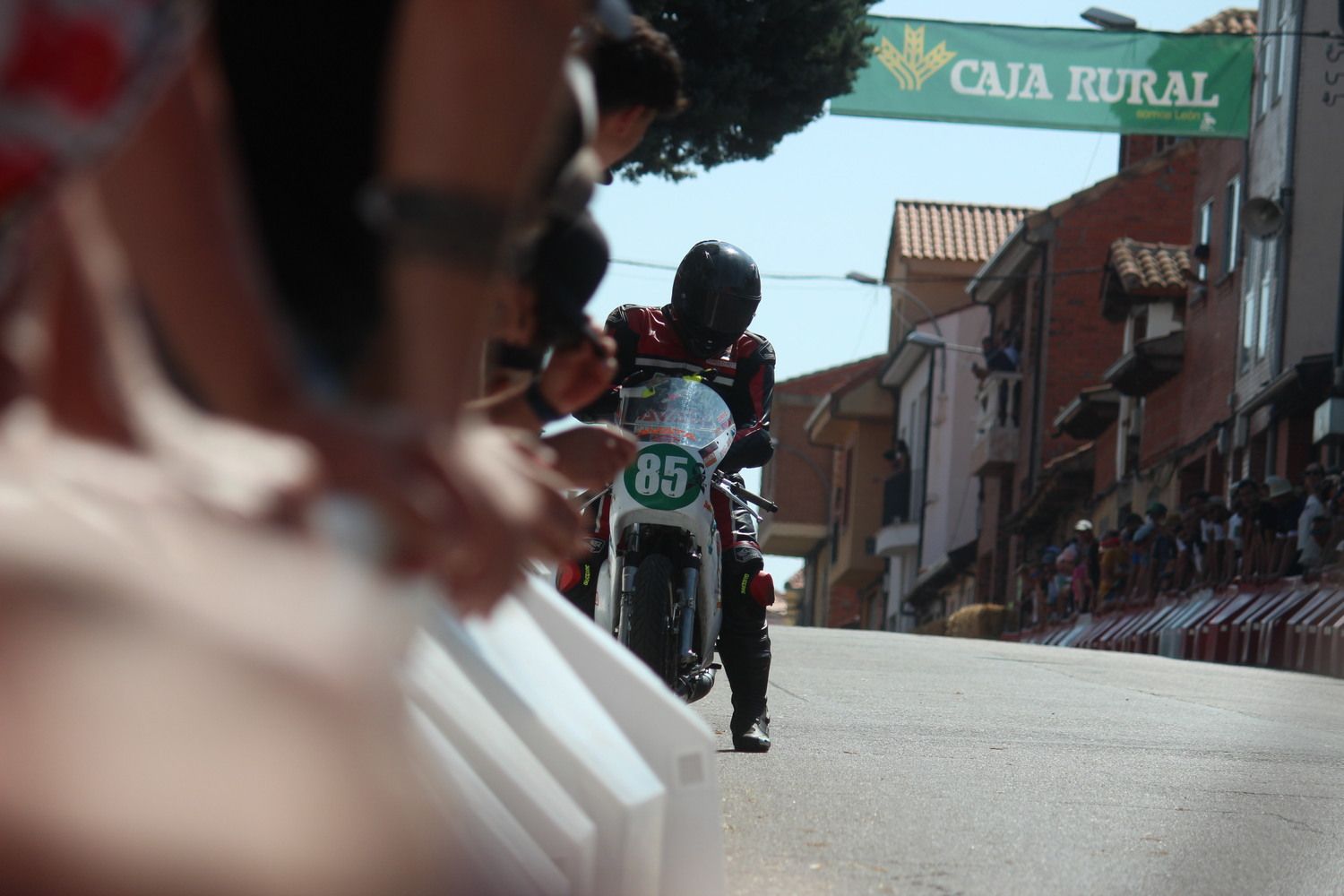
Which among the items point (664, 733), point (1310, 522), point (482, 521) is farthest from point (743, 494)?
point (1310, 522)

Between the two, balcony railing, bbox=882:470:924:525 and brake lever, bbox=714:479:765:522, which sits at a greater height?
balcony railing, bbox=882:470:924:525

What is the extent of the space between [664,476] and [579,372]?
14.4ft

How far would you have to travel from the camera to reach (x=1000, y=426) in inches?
2259

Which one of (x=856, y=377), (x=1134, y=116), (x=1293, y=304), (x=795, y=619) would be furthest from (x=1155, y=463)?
(x=795, y=619)

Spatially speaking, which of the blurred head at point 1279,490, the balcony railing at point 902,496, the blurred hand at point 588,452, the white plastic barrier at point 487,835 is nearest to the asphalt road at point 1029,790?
the blurred hand at point 588,452

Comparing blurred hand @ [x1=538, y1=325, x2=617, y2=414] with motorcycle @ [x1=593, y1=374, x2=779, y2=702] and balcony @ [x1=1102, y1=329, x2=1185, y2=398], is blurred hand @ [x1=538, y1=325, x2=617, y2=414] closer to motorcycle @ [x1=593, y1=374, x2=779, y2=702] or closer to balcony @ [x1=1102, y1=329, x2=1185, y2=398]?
motorcycle @ [x1=593, y1=374, x2=779, y2=702]

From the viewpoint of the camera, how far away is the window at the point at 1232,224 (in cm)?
3699

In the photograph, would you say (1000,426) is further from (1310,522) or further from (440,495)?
(440,495)

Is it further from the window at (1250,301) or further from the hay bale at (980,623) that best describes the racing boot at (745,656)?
the hay bale at (980,623)

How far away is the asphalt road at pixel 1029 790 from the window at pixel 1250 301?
77.1 ft

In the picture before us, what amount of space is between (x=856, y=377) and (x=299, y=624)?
78841mm

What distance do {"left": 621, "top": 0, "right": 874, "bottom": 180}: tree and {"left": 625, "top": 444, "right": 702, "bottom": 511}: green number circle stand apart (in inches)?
295

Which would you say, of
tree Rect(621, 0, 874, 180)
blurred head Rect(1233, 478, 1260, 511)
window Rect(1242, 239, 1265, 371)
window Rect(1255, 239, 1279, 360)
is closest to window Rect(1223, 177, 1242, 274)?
window Rect(1242, 239, 1265, 371)

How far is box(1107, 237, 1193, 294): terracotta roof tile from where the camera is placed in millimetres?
43562
